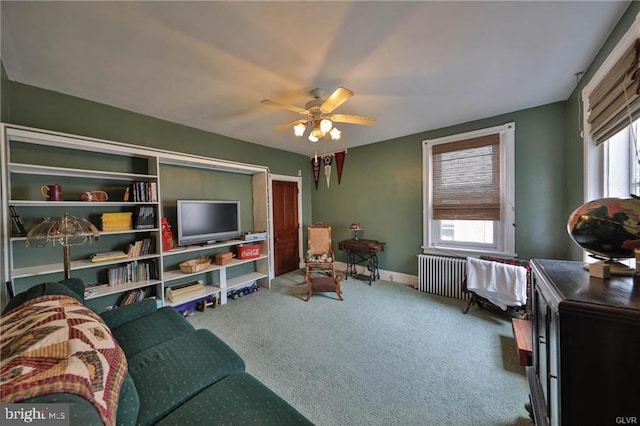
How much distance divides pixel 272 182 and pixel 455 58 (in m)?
3.31

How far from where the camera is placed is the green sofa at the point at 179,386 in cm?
88

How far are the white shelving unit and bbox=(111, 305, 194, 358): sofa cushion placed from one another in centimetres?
91

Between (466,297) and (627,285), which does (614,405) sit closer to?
(627,285)

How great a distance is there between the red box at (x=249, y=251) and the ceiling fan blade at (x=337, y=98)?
7.78ft

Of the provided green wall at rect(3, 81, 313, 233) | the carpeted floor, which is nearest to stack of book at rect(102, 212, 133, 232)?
green wall at rect(3, 81, 313, 233)

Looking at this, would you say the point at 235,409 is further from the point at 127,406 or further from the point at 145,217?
the point at 145,217

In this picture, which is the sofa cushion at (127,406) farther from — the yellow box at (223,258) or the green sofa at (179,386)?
the yellow box at (223,258)

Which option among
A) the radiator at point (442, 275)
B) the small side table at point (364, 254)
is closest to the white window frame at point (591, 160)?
the radiator at point (442, 275)

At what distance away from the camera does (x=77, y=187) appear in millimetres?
2352

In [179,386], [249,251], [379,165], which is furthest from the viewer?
[379,165]

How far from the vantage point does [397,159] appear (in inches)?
154

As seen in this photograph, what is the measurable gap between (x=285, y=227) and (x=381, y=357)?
3.06 m

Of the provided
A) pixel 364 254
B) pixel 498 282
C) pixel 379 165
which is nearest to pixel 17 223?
pixel 364 254

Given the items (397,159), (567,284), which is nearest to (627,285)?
(567,284)
